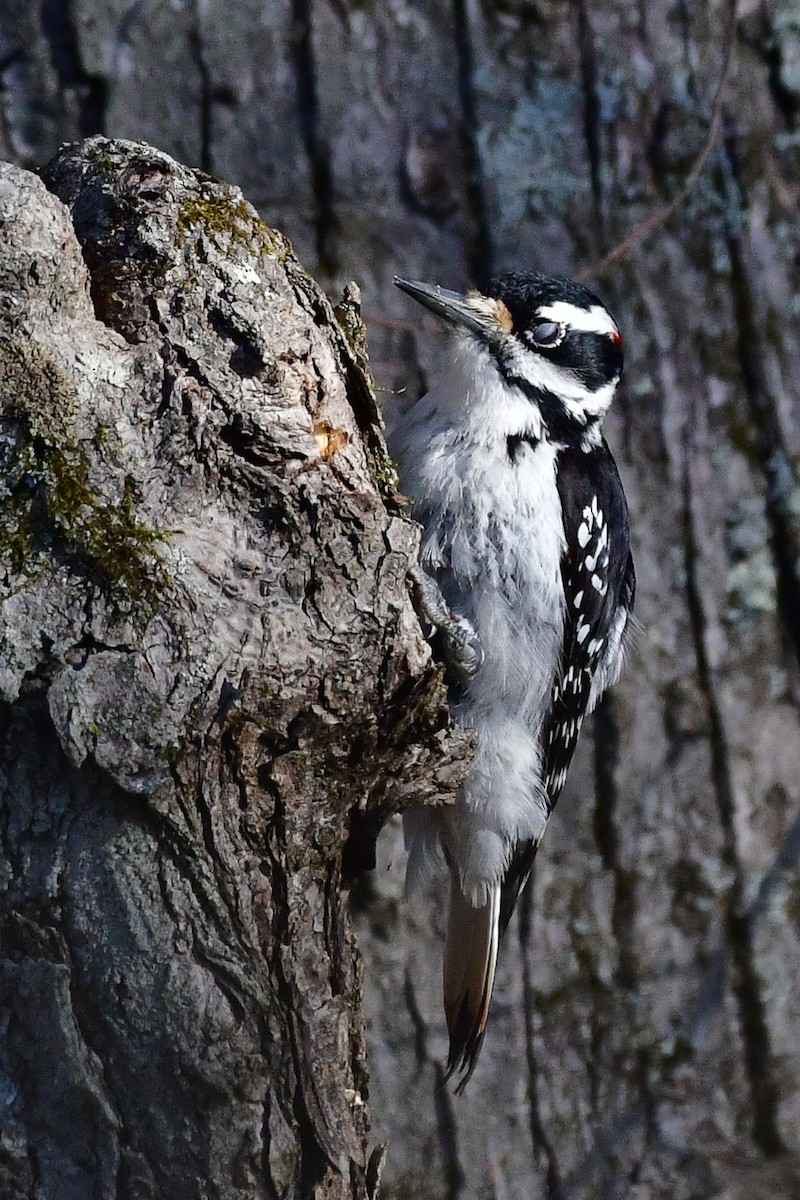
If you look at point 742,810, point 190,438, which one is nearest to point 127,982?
point 190,438

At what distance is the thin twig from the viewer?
4.46 m

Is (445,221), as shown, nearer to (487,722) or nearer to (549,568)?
(549,568)

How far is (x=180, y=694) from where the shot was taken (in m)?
2.24

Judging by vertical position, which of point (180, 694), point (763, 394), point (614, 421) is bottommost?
point (180, 694)

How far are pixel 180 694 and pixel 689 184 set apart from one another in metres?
3.14

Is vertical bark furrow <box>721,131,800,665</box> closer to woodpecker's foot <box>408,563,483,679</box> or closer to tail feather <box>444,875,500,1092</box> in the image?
tail feather <box>444,875,500,1092</box>

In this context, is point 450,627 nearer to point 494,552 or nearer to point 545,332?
point 494,552

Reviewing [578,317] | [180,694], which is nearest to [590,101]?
[578,317]

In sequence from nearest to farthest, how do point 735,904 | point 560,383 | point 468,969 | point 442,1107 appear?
1. point 560,383
2. point 468,969
3. point 442,1107
4. point 735,904

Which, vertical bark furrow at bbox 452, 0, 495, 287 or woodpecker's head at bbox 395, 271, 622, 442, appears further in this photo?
vertical bark furrow at bbox 452, 0, 495, 287

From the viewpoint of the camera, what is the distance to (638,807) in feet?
14.8

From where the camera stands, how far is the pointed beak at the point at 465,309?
135 inches

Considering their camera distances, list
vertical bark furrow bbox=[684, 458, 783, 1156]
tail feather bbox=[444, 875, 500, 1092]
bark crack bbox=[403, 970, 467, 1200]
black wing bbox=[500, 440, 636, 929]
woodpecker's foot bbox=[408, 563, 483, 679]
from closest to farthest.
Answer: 1. woodpecker's foot bbox=[408, 563, 483, 679]
2. black wing bbox=[500, 440, 636, 929]
3. tail feather bbox=[444, 875, 500, 1092]
4. bark crack bbox=[403, 970, 467, 1200]
5. vertical bark furrow bbox=[684, 458, 783, 1156]

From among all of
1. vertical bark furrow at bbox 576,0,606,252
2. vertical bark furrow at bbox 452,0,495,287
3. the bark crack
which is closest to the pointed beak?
vertical bark furrow at bbox 452,0,495,287
